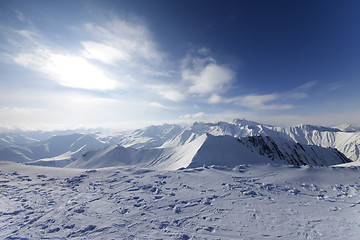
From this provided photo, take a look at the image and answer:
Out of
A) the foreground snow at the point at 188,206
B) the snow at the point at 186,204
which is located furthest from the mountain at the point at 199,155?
the foreground snow at the point at 188,206

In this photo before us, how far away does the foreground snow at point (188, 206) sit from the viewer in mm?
7047

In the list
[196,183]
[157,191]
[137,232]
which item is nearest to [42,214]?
[137,232]

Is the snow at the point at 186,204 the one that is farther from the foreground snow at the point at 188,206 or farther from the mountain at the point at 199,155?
the mountain at the point at 199,155

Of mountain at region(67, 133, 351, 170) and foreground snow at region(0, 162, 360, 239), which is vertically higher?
foreground snow at region(0, 162, 360, 239)

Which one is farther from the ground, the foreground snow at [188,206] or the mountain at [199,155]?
the foreground snow at [188,206]

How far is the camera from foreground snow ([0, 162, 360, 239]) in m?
7.05

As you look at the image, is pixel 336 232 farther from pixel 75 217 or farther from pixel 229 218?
pixel 75 217

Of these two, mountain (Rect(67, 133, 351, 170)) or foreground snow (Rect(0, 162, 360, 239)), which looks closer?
foreground snow (Rect(0, 162, 360, 239))

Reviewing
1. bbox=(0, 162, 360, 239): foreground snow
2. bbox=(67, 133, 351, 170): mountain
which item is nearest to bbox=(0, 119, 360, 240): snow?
bbox=(0, 162, 360, 239): foreground snow

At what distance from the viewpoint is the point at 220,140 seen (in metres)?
68.4

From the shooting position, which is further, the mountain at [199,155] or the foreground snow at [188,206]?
the mountain at [199,155]

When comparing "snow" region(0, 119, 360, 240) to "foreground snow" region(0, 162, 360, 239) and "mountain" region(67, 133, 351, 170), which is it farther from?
"mountain" region(67, 133, 351, 170)

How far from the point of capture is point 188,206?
9336 millimetres

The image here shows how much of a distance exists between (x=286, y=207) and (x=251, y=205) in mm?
1985
